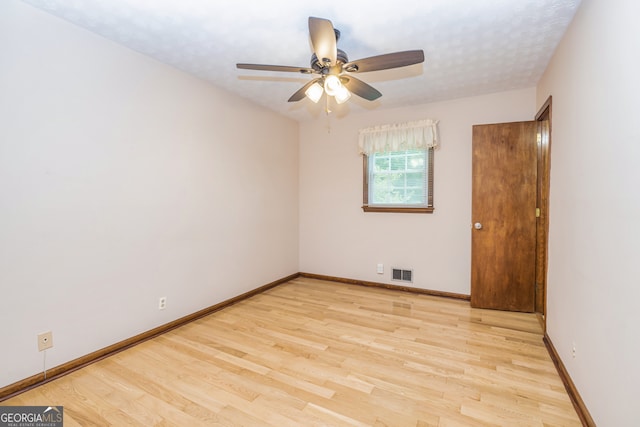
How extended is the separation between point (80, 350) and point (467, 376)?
281 cm

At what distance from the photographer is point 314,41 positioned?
A: 1794 mm

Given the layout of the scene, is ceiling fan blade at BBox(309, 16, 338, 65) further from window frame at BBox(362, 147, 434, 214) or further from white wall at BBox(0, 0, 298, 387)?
window frame at BBox(362, 147, 434, 214)

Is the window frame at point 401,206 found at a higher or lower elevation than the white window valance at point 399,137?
lower

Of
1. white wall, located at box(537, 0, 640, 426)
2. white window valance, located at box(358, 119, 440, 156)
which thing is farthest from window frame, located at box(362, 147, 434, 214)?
white wall, located at box(537, 0, 640, 426)

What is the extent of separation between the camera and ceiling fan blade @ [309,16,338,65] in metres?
1.66

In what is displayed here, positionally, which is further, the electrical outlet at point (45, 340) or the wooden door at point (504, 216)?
the wooden door at point (504, 216)

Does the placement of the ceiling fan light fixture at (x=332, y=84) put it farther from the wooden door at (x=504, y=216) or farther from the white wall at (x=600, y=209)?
the wooden door at (x=504, y=216)

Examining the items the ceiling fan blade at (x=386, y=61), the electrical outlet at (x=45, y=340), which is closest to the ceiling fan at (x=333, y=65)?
the ceiling fan blade at (x=386, y=61)

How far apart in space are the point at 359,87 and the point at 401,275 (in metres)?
2.60

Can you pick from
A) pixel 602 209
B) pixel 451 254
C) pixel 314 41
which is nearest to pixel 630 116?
pixel 602 209

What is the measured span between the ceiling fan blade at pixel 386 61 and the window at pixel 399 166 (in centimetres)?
191

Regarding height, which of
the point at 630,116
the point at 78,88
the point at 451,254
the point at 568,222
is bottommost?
the point at 451,254

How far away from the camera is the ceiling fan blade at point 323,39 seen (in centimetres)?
166

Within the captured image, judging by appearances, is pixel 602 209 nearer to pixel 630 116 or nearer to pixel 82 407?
pixel 630 116
